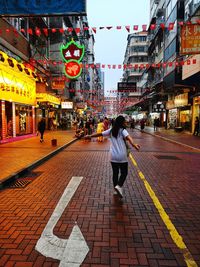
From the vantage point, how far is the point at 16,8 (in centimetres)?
759

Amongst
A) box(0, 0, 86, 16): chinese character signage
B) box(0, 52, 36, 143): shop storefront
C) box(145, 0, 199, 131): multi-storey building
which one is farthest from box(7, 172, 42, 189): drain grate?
box(145, 0, 199, 131): multi-storey building

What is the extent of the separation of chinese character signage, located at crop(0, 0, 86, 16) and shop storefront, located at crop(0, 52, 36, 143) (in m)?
7.25

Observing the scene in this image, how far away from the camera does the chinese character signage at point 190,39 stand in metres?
13.5

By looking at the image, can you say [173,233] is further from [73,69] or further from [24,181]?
[73,69]

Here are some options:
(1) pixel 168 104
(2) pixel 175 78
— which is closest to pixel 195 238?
(2) pixel 175 78

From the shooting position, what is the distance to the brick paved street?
10.9ft

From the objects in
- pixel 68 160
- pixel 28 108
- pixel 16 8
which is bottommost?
pixel 68 160

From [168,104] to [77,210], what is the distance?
1398 inches

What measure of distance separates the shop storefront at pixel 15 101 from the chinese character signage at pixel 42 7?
7252 millimetres

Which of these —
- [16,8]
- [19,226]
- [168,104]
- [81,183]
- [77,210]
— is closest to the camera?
[19,226]

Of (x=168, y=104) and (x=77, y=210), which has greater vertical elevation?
(x=168, y=104)

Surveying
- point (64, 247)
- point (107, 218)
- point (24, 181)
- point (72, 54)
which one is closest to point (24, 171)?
→ point (24, 181)

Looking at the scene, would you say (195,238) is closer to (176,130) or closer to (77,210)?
(77,210)

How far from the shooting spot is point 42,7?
24.5 ft
